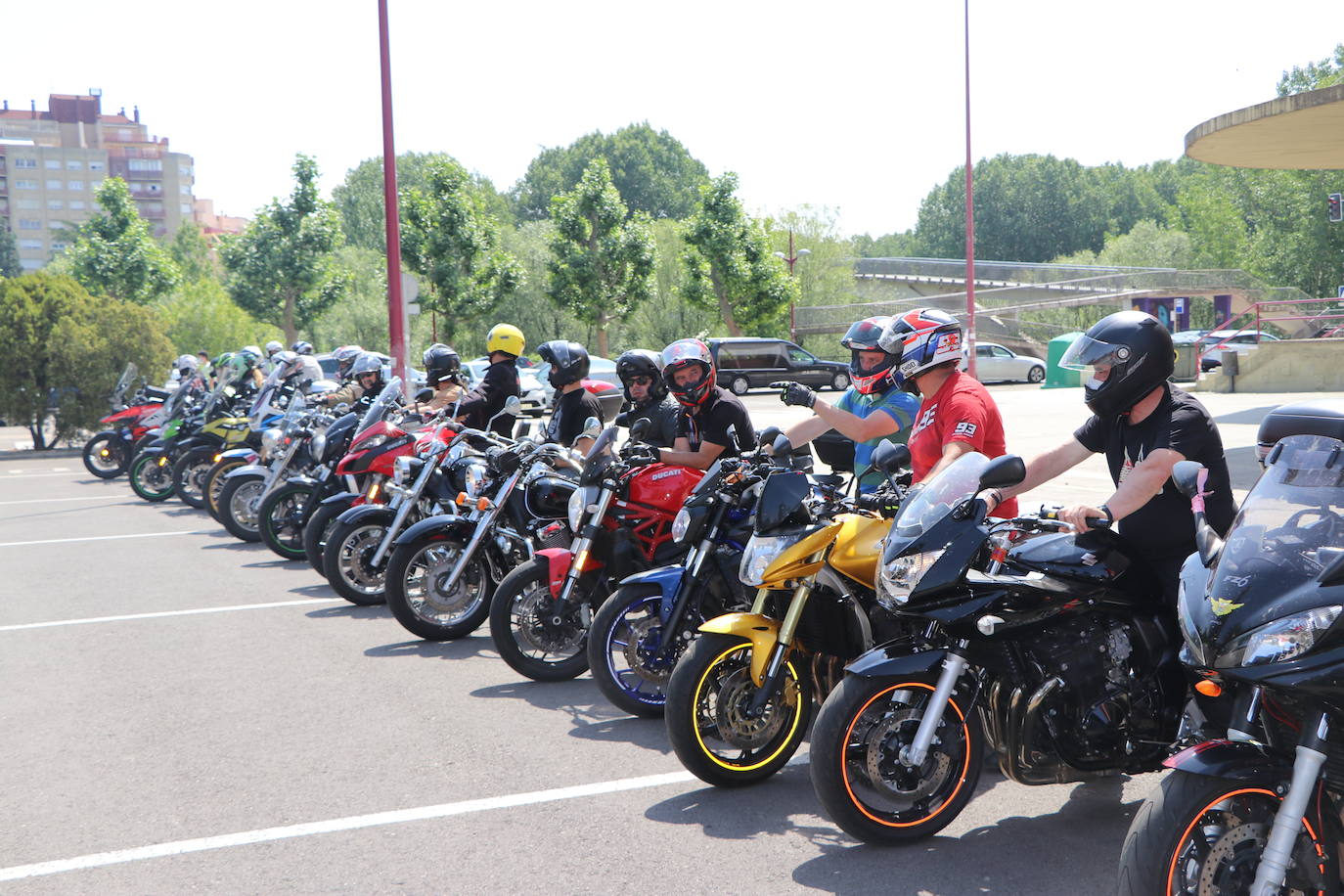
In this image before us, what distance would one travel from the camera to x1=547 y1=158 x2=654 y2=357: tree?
147ft

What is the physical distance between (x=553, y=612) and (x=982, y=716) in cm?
278

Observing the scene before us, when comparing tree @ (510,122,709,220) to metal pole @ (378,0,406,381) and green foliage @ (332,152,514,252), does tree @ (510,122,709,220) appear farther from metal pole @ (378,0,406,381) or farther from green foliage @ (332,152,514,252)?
metal pole @ (378,0,406,381)

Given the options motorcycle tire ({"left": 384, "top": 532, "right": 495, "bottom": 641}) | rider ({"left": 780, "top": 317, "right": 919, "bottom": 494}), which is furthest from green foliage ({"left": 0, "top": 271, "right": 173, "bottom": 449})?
rider ({"left": 780, "top": 317, "right": 919, "bottom": 494})

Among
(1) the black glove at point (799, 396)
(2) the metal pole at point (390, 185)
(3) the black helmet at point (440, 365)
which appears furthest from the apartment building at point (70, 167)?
(1) the black glove at point (799, 396)

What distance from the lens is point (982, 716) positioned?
4.14 metres

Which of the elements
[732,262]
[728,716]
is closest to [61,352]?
[728,716]

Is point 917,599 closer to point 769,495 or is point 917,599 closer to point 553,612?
point 769,495

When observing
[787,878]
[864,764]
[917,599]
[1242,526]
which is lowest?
[787,878]

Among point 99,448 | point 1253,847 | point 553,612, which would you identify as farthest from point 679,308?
point 1253,847

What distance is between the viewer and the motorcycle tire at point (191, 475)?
14.0m

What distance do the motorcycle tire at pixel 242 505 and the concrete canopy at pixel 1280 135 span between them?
15.0m

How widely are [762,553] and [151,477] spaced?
1247 cm

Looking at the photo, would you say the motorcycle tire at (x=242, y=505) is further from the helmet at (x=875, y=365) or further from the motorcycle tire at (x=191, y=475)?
the helmet at (x=875, y=365)

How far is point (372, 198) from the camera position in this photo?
104125 millimetres
